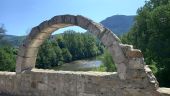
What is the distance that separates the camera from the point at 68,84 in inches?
287

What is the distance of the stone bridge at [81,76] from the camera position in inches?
241


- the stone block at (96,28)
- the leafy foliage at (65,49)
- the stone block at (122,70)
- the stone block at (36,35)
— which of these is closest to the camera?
the stone block at (122,70)

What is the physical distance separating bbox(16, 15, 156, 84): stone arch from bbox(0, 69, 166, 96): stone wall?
22 centimetres

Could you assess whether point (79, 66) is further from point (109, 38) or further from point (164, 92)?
point (164, 92)

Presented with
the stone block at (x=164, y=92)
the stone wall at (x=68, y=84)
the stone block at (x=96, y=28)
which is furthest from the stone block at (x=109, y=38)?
the stone block at (x=164, y=92)

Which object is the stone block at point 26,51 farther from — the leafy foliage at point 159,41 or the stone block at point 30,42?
the leafy foliage at point 159,41

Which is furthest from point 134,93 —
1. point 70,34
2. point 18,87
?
point 70,34

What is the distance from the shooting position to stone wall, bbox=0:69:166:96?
6.30 meters

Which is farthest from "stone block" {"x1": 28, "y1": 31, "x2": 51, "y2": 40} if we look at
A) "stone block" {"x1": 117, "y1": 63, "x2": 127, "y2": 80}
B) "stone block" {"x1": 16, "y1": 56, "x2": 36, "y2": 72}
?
"stone block" {"x1": 117, "y1": 63, "x2": 127, "y2": 80}

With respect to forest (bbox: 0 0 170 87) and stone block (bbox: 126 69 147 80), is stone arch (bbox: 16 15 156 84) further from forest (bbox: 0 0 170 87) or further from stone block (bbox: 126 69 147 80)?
forest (bbox: 0 0 170 87)

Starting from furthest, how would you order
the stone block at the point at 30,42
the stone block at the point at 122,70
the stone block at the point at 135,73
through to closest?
the stone block at the point at 30,42 → the stone block at the point at 122,70 → the stone block at the point at 135,73

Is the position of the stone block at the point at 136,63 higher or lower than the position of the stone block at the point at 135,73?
higher

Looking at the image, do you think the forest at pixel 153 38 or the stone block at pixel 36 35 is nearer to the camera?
the stone block at pixel 36 35

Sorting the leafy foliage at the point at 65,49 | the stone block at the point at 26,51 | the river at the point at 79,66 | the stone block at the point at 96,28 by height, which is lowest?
the river at the point at 79,66
